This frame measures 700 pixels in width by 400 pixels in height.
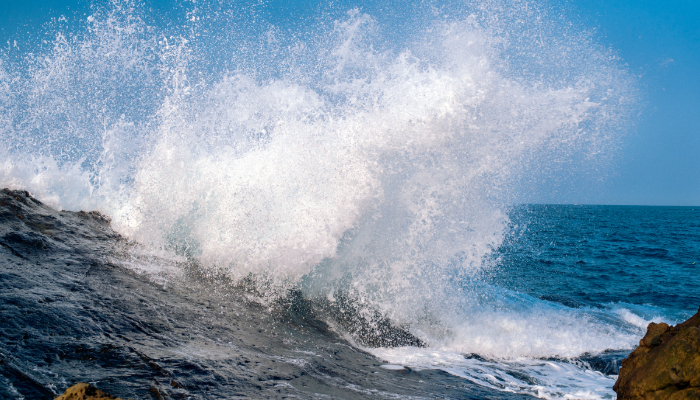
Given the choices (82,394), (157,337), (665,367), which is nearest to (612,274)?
(665,367)

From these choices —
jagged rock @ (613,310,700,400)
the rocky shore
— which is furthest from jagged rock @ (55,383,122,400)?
jagged rock @ (613,310,700,400)

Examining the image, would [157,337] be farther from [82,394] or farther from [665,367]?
[665,367]

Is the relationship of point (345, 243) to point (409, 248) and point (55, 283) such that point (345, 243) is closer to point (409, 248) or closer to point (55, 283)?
point (409, 248)

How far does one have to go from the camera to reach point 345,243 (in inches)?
293

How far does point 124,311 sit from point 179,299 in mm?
1008

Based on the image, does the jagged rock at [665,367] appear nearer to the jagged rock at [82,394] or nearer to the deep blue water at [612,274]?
the jagged rock at [82,394]

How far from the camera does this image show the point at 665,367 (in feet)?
Result: 8.53

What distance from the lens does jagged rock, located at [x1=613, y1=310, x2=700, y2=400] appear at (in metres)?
2.45

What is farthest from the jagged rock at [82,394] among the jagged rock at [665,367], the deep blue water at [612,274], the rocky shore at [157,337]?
the deep blue water at [612,274]

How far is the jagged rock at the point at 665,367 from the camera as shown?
2445 millimetres

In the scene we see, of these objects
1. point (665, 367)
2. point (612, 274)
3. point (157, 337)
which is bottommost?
point (157, 337)

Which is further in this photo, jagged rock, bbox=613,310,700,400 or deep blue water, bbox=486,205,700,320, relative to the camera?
deep blue water, bbox=486,205,700,320

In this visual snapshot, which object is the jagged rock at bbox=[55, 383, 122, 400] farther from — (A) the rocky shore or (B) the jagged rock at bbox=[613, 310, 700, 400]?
(B) the jagged rock at bbox=[613, 310, 700, 400]

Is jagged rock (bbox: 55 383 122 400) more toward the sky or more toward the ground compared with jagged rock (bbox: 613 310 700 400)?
more toward the ground
